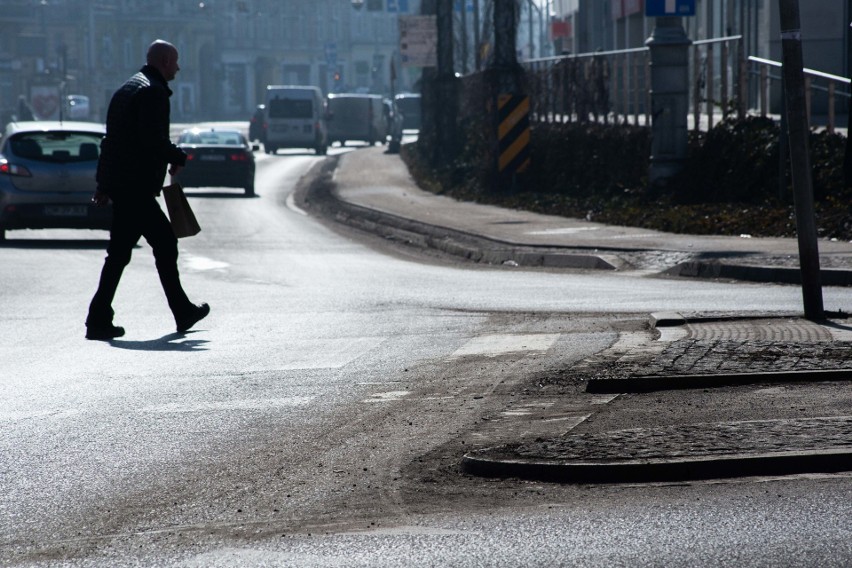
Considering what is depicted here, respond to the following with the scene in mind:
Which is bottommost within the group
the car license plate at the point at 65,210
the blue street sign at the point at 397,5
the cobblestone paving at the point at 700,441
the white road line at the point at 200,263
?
the white road line at the point at 200,263

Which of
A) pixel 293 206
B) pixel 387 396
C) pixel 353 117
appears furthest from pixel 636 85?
pixel 353 117

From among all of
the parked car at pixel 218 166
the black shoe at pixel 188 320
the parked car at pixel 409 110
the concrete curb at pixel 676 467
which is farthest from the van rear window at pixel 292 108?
the concrete curb at pixel 676 467

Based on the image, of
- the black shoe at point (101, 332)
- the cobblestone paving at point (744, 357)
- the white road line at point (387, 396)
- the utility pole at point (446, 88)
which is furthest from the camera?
the utility pole at point (446, 88)

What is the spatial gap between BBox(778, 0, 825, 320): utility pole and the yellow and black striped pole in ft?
52.1

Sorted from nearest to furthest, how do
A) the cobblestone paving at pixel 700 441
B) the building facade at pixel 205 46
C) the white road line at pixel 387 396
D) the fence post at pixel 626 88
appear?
the cobblestone paving at pixel 700 441 → the white road line at pixel 387 396 → the fence post at pixel 626 88 → the building facade at pixel 205 46

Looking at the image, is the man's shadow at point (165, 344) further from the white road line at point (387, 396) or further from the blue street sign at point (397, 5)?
the blue street sign at point (397, 5)

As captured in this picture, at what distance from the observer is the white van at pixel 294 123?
58406 millimetres

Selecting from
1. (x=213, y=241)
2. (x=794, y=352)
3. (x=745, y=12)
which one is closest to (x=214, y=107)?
(x=745, y=12)

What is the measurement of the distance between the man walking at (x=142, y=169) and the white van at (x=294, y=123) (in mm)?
48484

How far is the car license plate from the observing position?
61.3 feet

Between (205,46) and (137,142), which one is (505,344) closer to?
(137,142)

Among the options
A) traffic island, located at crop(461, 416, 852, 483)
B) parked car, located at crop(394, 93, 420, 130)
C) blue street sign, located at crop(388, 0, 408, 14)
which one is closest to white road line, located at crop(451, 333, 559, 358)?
traffic island, located at crop(461, 416, 852, 483)

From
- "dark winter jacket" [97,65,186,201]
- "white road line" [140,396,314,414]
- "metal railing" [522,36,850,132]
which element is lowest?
"white road line" [140,396,314,414]

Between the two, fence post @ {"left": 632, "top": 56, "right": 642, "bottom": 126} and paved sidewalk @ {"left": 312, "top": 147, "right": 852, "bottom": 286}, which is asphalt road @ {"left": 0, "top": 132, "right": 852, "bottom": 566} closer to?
paved sidewalk @ {"left": 312, "top": 147, "right": 852, "bottom": 286}
